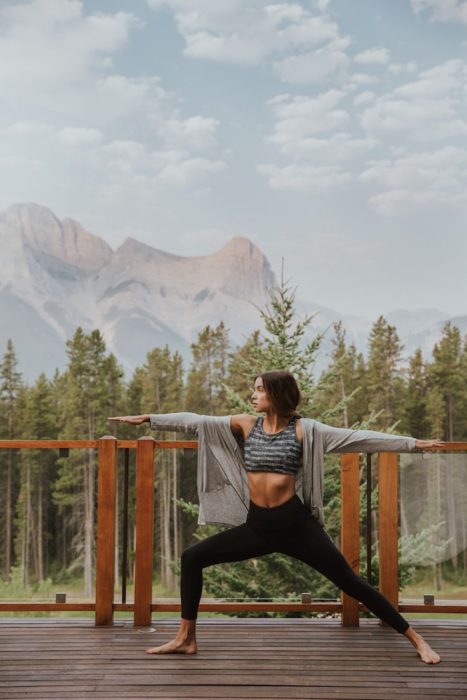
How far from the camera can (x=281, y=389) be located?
11.3ft

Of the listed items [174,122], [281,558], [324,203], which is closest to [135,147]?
[174,122]

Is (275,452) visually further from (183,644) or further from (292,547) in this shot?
(183,644)

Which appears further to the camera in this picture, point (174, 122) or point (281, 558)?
point (174, 122)

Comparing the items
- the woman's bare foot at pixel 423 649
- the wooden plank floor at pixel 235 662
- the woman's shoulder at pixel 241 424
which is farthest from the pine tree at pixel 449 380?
the woman's shoulder at pixel 241 424

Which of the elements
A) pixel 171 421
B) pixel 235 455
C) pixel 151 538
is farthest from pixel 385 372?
pixel 171 421

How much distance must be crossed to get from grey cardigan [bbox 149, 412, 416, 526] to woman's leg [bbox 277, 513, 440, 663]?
198 mm

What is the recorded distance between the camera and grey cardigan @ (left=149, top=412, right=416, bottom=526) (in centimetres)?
357

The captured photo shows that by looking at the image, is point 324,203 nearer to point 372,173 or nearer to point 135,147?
point 372,173

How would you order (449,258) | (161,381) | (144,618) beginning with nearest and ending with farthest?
1. (144,618)
2. (161,381)
3. (449,258)

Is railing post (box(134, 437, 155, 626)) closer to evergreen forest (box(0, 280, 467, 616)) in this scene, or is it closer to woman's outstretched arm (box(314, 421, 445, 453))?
evergreen forest (box(0, 280, 467, 616))

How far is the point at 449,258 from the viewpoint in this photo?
276 feet

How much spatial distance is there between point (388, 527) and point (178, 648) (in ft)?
4.52

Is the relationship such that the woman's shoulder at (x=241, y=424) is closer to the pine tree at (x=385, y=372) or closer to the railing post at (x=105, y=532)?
the railing post at (x=105, y=532)

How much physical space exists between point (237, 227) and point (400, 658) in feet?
294
